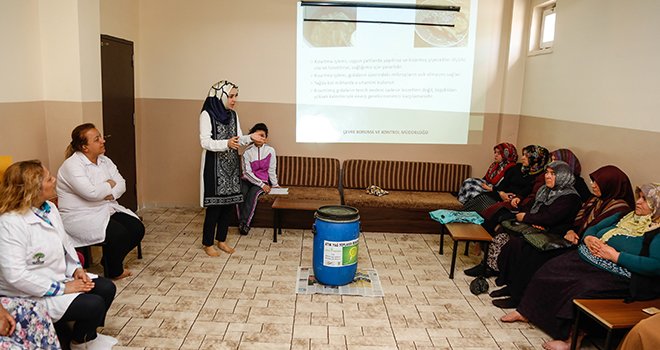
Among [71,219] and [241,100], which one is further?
[241,100]

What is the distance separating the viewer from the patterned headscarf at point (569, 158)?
431cm

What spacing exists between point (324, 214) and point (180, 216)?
2651 mm

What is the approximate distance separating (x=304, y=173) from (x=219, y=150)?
177cm

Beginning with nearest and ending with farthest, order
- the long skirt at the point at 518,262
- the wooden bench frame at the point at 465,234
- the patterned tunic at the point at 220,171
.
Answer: the long skirt at the point at 518,262, the wooden bench frame at the point at 465,234, the patterned tunic at the point at 220,171

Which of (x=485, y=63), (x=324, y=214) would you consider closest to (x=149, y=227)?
(x=324, y=214)

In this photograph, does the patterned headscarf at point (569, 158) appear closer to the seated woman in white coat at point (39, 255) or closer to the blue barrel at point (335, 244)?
the blue barrel at point (335, 244)

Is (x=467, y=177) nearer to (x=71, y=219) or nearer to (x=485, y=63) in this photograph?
(x=485, y=63)

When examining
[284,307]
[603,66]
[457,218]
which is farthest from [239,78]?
[603,66]

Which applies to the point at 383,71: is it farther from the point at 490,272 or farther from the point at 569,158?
the point at 490,272

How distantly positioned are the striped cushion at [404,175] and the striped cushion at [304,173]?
205 mm

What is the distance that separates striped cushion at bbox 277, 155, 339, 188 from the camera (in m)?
5.63

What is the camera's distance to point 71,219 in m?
3.41

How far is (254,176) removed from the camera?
5.10m

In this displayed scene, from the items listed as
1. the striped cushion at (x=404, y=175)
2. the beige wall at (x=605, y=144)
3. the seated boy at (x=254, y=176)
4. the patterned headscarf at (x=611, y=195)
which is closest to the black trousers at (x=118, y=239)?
the seated boy at (x=254, y=176)
